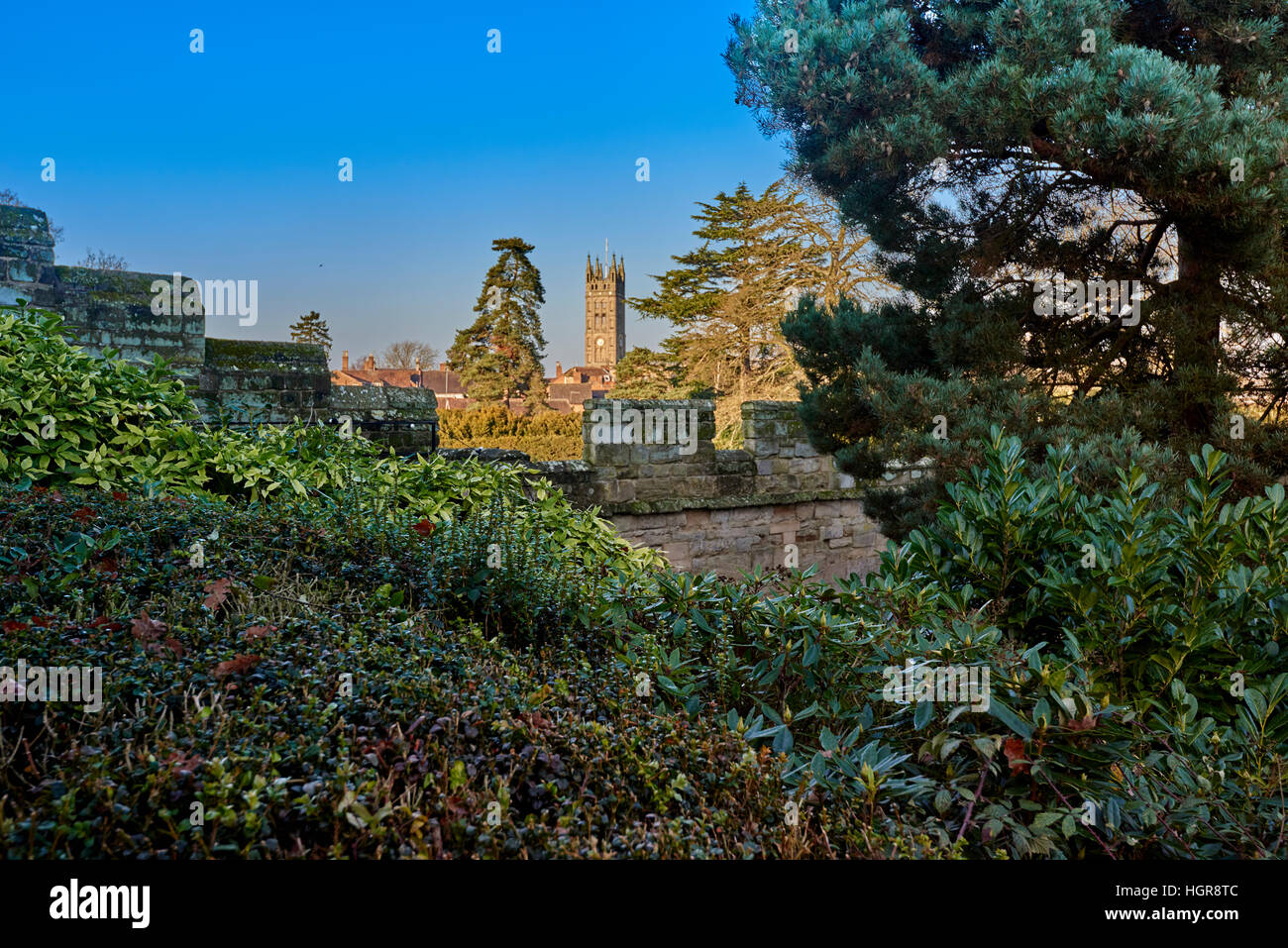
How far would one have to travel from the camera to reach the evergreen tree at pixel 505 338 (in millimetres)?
27203

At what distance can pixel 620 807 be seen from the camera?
5.81 ft

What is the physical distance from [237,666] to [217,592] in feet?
2.09

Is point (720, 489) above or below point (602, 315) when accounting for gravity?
below

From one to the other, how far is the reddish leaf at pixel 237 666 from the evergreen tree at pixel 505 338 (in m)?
25.8

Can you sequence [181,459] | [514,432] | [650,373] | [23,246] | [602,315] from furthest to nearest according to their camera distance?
1. [602,315]
2. [650,373]
3. [514,432]
4. [23,246]
5. [181,459]

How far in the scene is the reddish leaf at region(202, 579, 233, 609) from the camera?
242cm

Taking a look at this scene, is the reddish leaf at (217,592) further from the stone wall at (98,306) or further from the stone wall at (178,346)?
the stone wall at (98,306)

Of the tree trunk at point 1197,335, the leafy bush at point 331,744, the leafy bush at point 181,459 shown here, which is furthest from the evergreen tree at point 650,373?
the leafy bush at point 331,744

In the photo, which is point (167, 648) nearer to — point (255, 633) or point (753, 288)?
point (255, 633)

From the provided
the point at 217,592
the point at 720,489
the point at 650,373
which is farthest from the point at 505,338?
the point at 217,592

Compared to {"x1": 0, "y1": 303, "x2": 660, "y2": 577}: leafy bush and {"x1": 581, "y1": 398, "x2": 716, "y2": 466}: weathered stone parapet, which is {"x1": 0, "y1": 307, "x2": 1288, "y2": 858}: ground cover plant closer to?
{"x1": 0, "y1": 303, "x2": 660, "y2": 577}: leafy bush

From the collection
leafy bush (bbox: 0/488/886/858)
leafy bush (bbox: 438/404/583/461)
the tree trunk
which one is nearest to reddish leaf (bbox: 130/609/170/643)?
leafy bush (bbox: 0/488/886/858)

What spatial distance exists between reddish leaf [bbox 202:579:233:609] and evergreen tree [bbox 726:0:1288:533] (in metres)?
4.16

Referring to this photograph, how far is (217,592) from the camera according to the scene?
2.48 meters
